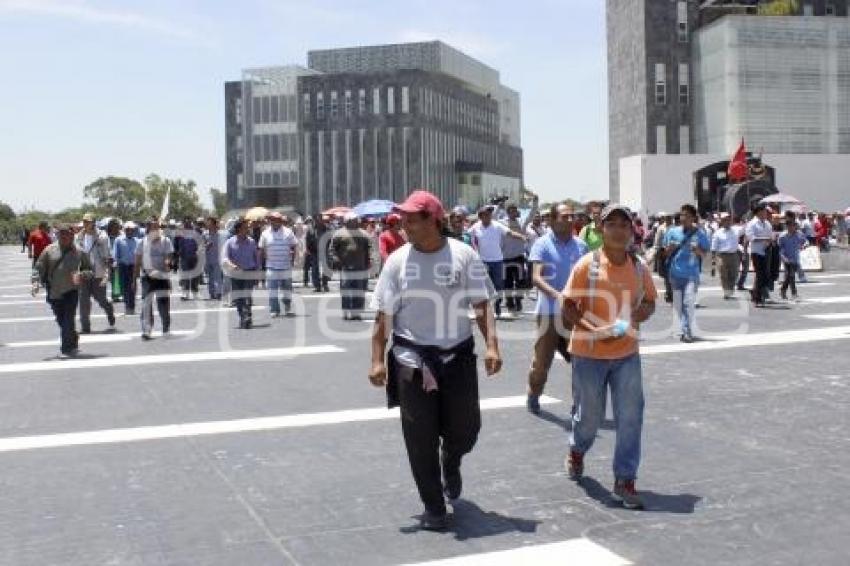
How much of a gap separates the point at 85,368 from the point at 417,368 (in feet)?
22.5

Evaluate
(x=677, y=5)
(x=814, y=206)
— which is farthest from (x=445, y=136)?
(x=814, y=206)

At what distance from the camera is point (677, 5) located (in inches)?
2692

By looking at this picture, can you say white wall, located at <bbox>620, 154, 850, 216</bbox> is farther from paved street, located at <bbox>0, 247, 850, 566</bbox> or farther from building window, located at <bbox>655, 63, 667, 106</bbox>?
paved street, located at <bbox>0, 247, 850, 566</bbox>

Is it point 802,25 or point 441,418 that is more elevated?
point 802,25

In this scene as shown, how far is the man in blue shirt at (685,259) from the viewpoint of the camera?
483 inches

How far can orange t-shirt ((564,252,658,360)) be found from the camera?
18.2 feet

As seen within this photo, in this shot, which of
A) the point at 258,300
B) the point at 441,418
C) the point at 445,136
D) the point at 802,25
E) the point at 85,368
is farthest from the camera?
the point at 445,136

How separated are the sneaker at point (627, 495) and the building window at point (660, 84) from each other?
66.6 meters

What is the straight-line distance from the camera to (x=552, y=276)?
7539 millimetres

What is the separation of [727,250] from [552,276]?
11.3 meters

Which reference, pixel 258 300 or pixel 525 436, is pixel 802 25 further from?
pixel 525 436

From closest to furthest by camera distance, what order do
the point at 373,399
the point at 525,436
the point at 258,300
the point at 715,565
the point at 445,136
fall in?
the point at 715,565
the point at 525,436
the point at 373,399
the point at 258,300
the point at 445,136

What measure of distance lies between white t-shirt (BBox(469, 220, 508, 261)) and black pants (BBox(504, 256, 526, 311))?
4.97ft

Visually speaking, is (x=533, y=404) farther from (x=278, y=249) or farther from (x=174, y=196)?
(x=174, y=196)
